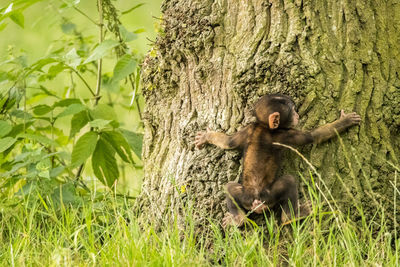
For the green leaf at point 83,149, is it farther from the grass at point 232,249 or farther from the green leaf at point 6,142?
the grass at point 232,249

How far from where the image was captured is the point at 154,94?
14.6 feet

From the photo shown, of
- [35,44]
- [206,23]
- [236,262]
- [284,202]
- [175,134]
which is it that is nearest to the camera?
[236,262]

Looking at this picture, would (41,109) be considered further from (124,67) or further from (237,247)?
(237,247)

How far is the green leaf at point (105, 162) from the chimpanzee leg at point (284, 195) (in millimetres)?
1668

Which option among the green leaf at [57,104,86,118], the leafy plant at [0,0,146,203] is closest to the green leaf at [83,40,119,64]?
the leafy plant at [0,0,146,203]

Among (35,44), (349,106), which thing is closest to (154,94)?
(349,106)

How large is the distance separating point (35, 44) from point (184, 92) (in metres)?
6.28

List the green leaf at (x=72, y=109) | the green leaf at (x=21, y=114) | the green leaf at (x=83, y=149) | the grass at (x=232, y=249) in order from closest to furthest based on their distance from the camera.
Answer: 1. the grass at (x=232, y=249)
2. the green leaf at (x=83, y=149)
3. the green leaf at (x=72, y=109)
4. the green leaf at (x=21, y=114)

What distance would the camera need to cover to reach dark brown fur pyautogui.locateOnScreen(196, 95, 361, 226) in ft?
11.9

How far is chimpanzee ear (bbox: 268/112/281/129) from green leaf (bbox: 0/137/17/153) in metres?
2.11

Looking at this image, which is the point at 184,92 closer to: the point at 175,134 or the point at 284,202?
the point at 175,134

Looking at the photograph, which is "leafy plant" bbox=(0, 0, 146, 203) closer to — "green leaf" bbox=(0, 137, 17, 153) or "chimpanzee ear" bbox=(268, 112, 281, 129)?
"green leaf" bbox=(0, 137, 17, 153)

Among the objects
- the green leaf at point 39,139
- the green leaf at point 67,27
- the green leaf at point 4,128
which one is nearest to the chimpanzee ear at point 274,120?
the green leaf at point 39,139

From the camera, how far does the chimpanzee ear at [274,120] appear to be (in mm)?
3573
